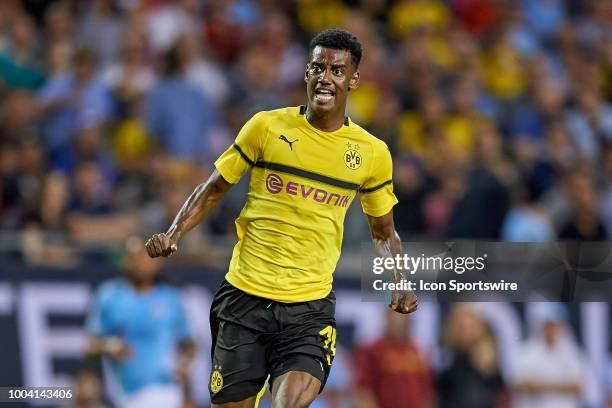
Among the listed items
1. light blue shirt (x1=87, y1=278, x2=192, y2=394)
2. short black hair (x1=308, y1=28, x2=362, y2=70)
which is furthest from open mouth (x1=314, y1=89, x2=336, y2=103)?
light blue shirt (x1=87, y1=278, x2=192, y2=394)

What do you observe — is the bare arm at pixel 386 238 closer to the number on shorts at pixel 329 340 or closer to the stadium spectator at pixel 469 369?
the number on shorts at pixel 329 340

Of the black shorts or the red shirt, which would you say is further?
the red shirt

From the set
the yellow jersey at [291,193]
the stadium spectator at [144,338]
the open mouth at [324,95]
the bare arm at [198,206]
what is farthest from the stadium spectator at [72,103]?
the open mouth at [324,95]

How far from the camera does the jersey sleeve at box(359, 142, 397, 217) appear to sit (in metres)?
7.76

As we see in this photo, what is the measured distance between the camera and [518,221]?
13.4m

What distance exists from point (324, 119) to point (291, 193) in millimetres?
472

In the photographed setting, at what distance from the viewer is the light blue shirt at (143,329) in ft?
38.7

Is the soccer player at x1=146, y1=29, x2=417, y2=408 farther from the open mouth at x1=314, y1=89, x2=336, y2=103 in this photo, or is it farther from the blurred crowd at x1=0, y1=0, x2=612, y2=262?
the blurred crowd at x1=0, y1=0, x2=612, y2=262

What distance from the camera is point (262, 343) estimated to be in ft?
25.0

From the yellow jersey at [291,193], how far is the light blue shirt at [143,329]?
13.9 ft

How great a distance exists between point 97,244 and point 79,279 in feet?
1.22

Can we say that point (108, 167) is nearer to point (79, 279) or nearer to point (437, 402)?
point (79, 279)

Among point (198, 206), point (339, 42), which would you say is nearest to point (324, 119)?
point (339, 42)

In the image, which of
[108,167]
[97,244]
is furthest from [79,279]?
[108,167]
